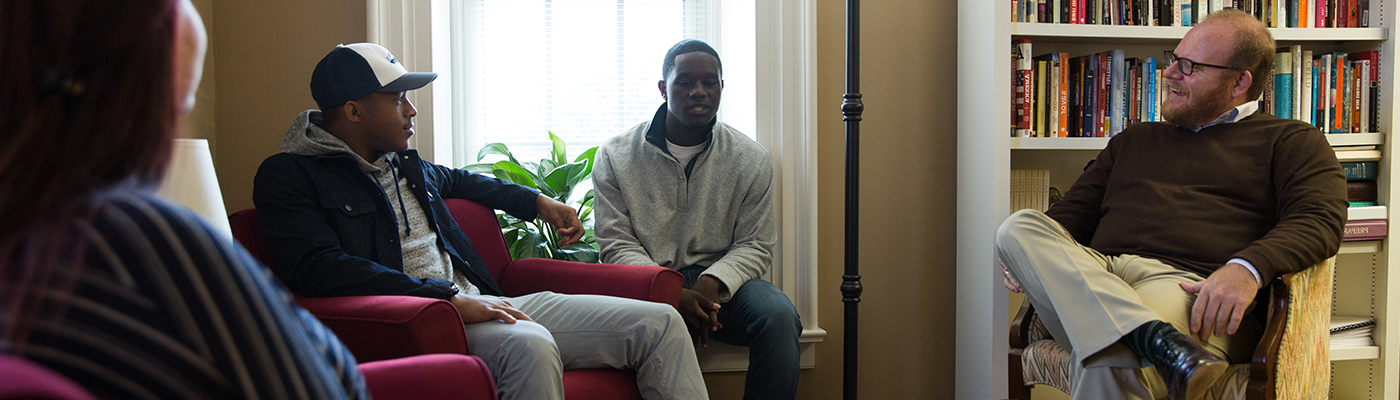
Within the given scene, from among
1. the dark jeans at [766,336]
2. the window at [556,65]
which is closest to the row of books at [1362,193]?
the dark jeans at [766,336]

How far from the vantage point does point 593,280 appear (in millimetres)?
1961

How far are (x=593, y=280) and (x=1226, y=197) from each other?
5.11 ft

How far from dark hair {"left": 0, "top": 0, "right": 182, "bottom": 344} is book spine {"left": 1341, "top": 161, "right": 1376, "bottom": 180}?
2771 mm

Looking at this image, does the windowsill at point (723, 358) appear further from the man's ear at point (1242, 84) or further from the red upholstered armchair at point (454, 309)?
the man's ear at point (1242, 84)

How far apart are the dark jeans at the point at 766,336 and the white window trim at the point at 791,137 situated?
27 centimetres

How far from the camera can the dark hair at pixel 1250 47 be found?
1.99 meters

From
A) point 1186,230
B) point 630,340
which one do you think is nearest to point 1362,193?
point 1186,230

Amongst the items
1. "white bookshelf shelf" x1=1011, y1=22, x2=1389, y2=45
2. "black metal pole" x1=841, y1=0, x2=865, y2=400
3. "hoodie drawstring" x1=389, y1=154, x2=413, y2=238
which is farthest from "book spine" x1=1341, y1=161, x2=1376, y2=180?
"hoodie drawstring" x1=389, y1=154, x2=413, y2=238

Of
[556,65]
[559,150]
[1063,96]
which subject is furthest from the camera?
[556,65]

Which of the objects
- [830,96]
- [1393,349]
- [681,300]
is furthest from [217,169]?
[1393,349]

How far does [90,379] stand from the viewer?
424 mm

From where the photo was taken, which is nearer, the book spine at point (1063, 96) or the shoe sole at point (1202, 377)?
the shoe sole at point (1202, 377)

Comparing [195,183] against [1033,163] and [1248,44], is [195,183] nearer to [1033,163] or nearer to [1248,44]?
[1033,163]

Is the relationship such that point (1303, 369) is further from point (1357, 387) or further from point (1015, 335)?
point (1357, 387)
